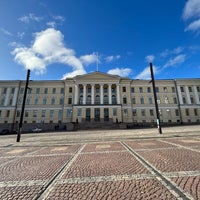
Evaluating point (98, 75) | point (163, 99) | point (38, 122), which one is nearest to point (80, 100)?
point (98, 75)

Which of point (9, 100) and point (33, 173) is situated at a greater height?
point (9, 100)

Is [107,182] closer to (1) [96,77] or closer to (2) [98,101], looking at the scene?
(2) [98,101]

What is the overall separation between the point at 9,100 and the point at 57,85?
55.2 feet

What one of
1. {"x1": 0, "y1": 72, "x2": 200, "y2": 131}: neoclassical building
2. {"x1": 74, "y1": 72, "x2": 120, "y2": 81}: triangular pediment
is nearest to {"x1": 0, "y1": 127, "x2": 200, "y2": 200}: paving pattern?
{"x1": 0, "y1": 72, "x2": 200, "y2": 131}: neoclassical building

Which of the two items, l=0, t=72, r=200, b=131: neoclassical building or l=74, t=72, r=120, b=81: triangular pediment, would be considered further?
l=74, t=72, r=120, b=81: triangular pediment

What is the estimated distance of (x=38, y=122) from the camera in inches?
1754

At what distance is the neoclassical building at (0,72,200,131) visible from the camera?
4328 centimetres

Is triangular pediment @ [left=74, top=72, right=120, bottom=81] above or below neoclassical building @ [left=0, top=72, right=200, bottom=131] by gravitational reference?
above

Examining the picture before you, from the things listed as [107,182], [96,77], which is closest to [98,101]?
[96,77]

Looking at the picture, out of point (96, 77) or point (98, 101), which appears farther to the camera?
point (96, 77)

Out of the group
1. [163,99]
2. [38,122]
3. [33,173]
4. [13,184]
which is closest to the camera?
[13,184]

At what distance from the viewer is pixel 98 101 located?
46.0m

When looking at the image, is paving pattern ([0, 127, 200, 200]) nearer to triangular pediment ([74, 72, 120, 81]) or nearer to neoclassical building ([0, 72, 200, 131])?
neoclassical building ([0, 72, 200, 131])

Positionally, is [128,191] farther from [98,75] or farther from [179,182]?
[98,75]
